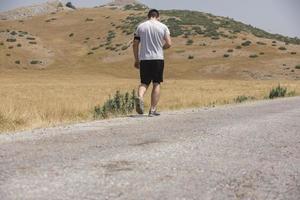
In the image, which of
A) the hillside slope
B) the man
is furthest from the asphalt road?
the hillside slope

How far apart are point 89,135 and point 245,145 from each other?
2.22 meters

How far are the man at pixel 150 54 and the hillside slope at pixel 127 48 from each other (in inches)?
1859

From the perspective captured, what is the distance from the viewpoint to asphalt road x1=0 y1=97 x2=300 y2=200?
216 inches

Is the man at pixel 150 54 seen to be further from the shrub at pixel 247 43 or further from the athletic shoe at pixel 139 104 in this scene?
the shrub at pixel 247 43

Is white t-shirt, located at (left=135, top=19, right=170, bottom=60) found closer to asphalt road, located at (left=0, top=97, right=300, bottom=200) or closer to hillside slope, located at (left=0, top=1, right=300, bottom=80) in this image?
asphalt road, located at (left=0, top=97, right=300, bottom=200)

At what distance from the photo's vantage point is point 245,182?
5988 mm

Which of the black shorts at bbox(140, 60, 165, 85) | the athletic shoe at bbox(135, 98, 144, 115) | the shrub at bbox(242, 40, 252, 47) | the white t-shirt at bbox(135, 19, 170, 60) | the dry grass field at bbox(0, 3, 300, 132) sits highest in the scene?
the white t-shirt at bbox(135, 19, 170, 60)

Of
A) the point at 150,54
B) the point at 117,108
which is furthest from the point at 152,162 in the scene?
the point at 117,108

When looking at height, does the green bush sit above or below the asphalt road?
below

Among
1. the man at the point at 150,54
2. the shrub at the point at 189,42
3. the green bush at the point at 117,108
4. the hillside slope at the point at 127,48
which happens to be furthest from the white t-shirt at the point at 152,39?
the shrub at the point at 189,42

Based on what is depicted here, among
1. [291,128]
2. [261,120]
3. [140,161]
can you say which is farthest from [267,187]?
[261,120]

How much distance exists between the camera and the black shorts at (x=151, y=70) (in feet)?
42.7

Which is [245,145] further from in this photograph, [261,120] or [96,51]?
[96,51]

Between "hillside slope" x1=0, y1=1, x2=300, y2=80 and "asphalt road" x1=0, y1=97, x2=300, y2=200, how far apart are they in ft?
166
